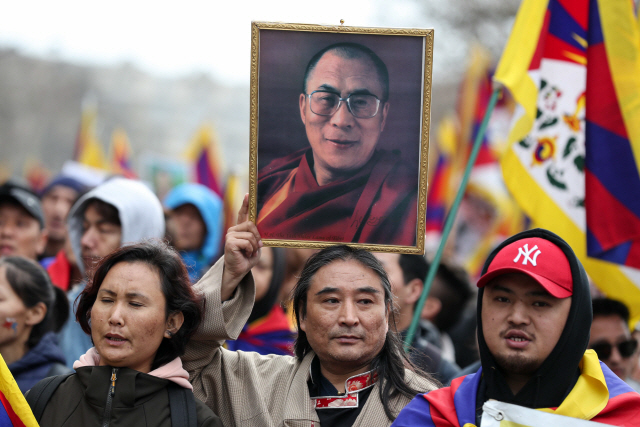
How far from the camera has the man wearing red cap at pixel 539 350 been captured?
2520 mm

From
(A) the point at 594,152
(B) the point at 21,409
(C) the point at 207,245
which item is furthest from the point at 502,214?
(B) the point at 21,409

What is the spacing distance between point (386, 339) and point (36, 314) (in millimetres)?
1925

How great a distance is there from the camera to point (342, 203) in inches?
124

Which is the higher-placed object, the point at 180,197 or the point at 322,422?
the point at 180,197

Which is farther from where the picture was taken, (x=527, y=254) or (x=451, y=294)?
(x=451, y=294)

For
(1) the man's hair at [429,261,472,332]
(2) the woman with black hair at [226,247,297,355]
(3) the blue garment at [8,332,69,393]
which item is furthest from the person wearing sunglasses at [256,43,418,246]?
(1) the man's hair at [429,261,472,332]

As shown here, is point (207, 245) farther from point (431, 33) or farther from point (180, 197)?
point (431, 33)

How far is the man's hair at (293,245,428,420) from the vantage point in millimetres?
3105

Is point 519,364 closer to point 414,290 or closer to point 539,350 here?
point 539,350

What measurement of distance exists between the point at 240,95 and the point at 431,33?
90488mm

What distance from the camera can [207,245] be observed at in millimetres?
6957

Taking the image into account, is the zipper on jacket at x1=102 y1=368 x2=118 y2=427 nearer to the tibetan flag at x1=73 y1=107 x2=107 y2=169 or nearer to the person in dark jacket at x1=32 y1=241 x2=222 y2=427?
the person in dark jacket at x1=32 y1=241 x2=222 y2=427

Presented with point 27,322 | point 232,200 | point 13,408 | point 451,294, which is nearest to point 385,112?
point 13,408

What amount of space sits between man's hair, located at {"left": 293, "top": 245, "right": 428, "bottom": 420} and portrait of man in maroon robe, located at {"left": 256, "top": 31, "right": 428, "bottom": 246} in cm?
13
